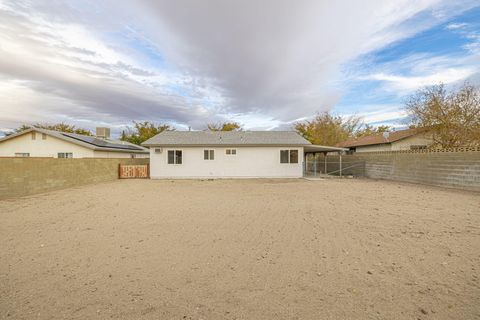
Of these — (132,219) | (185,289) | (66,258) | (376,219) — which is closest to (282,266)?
(185,289)

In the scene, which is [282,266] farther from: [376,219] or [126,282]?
[376,219]

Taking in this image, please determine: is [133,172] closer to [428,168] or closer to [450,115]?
[428,168]

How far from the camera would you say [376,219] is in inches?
246

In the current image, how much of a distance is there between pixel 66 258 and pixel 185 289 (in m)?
2.32

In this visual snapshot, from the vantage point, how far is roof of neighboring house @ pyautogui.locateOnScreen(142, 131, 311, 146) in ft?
56.4

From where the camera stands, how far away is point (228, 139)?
1856cm

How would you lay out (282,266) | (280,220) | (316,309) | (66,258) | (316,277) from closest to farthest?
(316,309) → (316,277) → (282,266) → (66,258) → (280,220)

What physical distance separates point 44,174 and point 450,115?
25.9 m

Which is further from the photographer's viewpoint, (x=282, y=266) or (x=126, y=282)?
(x=282, y=266)

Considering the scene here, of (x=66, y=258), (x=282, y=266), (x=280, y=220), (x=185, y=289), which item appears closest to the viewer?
(x=185, y=289)

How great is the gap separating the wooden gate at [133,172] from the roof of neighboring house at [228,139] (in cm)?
231

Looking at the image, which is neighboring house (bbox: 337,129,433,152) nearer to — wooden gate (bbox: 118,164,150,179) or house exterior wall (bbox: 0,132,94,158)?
wooden gate (bbox: 118,164,150,179)

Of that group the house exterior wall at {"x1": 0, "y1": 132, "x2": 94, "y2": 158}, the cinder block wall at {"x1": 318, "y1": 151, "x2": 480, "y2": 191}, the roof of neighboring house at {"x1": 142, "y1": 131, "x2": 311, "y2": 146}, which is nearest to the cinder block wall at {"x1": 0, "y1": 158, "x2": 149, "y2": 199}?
the roof of neighboring house at {"x1": 142, "y1": 131, "x2": 311, "y2": 146}

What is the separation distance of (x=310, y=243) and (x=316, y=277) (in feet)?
4.32
